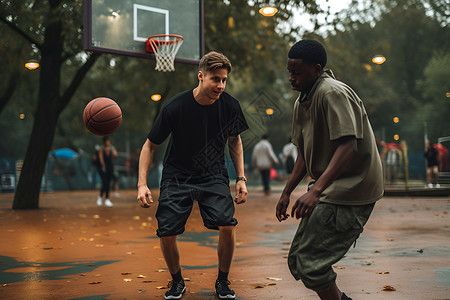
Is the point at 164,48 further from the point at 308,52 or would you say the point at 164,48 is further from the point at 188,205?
the point at 308,52

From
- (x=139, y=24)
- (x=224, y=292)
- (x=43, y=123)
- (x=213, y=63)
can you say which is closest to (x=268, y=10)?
(x=139, y=24)

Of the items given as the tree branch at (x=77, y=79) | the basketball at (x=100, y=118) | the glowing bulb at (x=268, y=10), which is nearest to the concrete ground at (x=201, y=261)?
the basketball at (x=100, y=118)

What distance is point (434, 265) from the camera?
17.9 feet

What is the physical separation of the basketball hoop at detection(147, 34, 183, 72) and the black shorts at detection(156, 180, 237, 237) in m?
5.75

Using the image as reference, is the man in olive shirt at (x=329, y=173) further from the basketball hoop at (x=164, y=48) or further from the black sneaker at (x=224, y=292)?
the basketball hoop at (x=164, y=48)

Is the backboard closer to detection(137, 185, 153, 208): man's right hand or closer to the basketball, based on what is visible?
the basketball

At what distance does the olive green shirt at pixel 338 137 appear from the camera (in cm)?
301

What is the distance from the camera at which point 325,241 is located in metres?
3.07

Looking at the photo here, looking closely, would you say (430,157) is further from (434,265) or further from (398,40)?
(398,40)

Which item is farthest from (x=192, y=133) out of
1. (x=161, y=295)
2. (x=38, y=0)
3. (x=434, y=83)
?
(x=434, y=83)

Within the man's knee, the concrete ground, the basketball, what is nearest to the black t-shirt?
the man's knee

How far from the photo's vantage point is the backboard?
9359mm

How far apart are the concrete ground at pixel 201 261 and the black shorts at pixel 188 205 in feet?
2.04

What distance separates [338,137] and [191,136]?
1611mm
